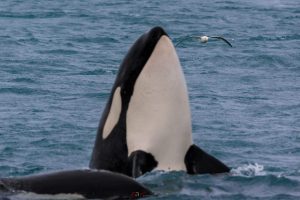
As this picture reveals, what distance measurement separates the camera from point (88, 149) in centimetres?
1477

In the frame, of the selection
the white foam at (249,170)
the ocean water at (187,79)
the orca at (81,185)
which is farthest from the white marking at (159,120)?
the orca at (81,185)

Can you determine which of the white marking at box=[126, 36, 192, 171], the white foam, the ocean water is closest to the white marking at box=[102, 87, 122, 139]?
the white marking at box=[126, 36, 192, 171]

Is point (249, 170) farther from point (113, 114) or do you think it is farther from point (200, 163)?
point (113, 114)

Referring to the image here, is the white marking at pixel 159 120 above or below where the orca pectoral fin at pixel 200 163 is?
above

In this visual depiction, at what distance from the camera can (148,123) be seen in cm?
1123

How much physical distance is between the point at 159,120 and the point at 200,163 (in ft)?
2.30

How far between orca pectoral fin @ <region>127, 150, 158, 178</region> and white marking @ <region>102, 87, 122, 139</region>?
406 mm

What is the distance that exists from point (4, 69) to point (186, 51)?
210 inches

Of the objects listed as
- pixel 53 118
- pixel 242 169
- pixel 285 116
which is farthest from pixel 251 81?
pixel 242 169

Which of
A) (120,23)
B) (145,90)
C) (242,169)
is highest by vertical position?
(145,90)

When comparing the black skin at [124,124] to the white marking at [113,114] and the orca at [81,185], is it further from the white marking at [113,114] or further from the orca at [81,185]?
the orca at [81,185]

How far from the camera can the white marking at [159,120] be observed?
11102mm

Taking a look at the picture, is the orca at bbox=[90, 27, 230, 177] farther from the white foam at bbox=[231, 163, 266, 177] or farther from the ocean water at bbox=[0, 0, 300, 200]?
the white foam at bbox=[231, 163, 266, 177]

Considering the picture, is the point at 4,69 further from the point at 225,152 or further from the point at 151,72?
the point at 151,72
